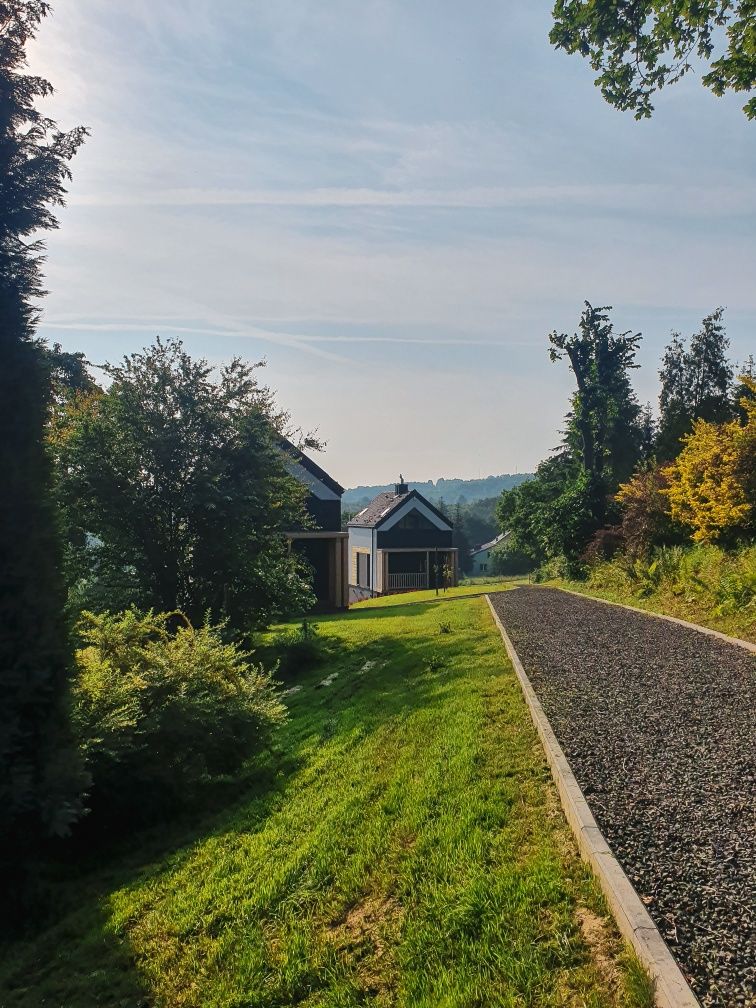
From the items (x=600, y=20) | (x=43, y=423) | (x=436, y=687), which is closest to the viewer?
(x=43, y=423)

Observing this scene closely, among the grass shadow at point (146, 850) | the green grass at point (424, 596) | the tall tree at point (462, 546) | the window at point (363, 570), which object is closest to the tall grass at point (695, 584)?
the grass shadow at point (146, 850)

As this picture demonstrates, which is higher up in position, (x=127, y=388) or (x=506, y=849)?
(x=127, y=388)

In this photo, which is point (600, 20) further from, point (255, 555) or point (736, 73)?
point (255, 555)

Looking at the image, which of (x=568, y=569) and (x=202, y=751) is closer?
(x=202, y=751)

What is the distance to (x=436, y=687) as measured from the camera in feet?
29.1

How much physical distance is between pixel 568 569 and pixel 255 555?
1601 cm

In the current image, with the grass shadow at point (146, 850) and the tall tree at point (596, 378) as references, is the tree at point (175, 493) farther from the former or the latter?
the tall tree at point (596, 378)

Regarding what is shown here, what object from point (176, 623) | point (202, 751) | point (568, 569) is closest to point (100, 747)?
point (202, 751)

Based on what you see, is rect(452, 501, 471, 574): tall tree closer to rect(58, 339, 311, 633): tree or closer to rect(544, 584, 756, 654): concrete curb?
rect(544, 584, 756, 654): concrete curb

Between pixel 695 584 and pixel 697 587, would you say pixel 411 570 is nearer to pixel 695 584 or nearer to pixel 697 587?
pixel 695 584

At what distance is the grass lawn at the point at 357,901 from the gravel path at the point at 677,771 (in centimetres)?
34

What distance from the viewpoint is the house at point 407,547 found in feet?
130

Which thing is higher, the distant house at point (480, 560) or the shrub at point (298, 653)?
the distant house at point (480, 560)

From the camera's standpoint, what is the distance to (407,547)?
1572 inches
